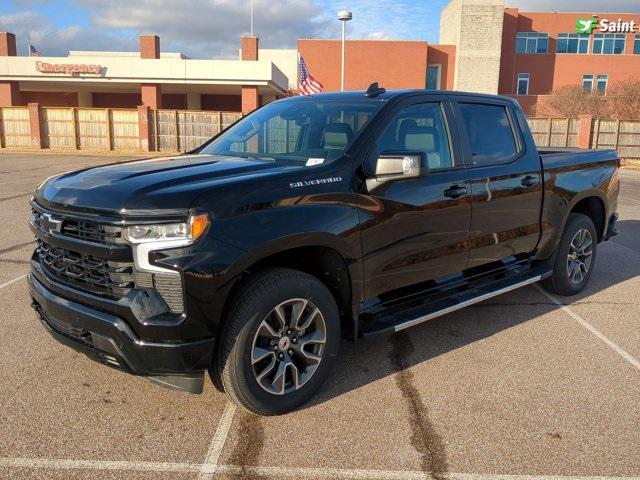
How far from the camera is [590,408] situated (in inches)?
143

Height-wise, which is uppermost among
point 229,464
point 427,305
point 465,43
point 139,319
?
point 465,43

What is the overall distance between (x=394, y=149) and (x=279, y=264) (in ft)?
→ 3.97

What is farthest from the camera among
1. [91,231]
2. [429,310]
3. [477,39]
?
[477,39]

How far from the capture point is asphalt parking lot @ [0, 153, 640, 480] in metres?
2.99

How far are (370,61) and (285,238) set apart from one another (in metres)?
47.3

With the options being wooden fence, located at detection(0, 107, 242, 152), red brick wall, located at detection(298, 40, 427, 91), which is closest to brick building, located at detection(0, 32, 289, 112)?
wooden fence, located at detection(0, 107, 242, 152)

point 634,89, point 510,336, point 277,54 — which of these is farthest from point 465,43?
point 510,336

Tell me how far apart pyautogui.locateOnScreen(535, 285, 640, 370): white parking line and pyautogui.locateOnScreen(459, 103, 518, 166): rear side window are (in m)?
1.65

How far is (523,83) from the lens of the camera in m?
Result: 55.3

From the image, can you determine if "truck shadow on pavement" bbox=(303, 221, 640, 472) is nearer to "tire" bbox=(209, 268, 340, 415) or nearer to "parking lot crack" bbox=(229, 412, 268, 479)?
"tire" bbox=(209, 268, 340, 415)

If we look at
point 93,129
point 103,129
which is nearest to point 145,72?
point 103,129

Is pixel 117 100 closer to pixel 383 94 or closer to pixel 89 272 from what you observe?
pixel 383 94

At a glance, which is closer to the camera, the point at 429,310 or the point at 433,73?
the point at 429,310

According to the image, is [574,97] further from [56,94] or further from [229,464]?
[229,464]
